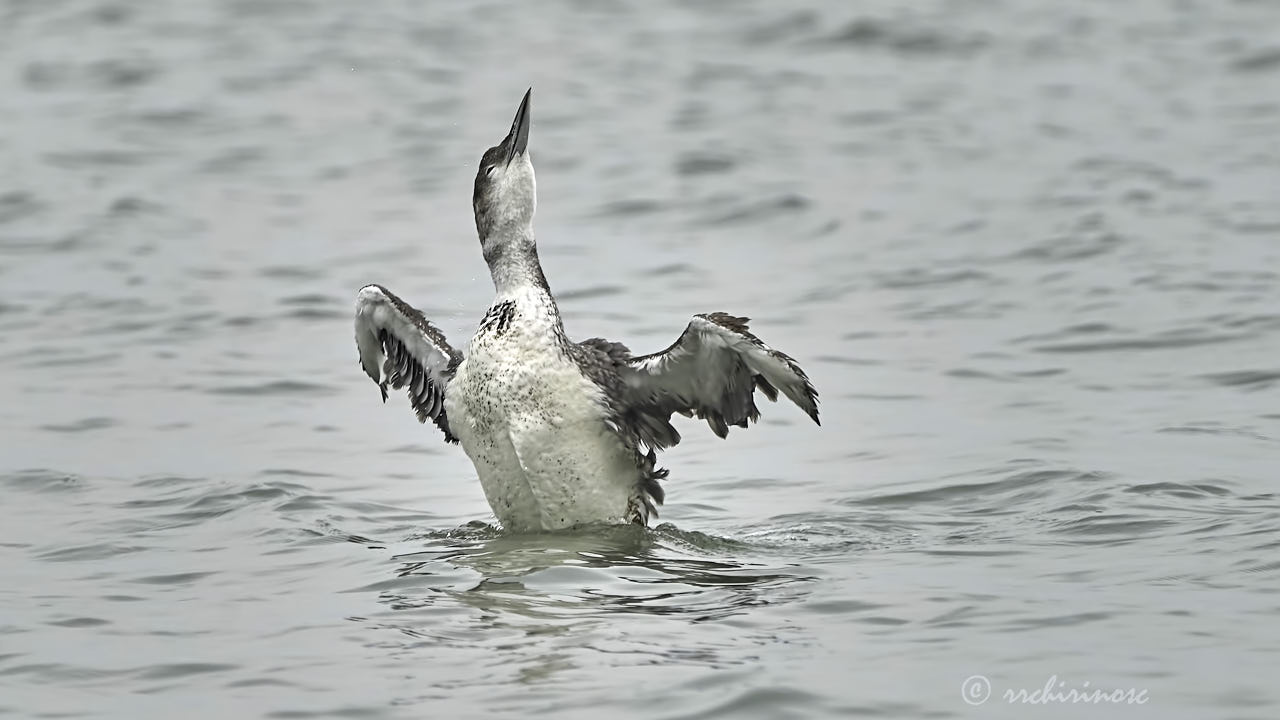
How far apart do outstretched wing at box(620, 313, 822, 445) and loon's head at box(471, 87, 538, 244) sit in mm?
912

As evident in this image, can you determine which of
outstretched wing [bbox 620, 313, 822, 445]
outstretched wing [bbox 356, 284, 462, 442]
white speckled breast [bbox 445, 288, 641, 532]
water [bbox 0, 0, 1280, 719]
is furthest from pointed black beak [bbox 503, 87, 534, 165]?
water [bbox 0, 0, 1280, 719]

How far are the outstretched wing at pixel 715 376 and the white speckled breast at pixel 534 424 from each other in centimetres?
27

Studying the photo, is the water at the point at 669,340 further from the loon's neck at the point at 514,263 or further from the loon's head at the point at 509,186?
the loon's head at the point at 509,186

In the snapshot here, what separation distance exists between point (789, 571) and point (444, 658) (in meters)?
1.85

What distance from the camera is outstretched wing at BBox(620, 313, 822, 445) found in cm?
820

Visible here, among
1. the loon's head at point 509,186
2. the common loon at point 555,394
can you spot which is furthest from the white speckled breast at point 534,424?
the loon's head at point 509,186

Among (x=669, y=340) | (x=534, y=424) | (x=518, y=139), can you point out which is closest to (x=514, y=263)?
(x=518, y=139)

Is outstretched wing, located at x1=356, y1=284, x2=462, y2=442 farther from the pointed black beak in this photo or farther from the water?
the pointed black beak

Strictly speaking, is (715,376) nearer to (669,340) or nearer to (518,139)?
(518,139)

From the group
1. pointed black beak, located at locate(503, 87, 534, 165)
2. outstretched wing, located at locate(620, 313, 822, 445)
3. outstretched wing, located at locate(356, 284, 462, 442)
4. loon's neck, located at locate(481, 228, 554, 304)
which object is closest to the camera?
outstretched wing, located at locate(620, 313, 822, 445)

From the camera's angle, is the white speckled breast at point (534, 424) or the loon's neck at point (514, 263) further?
the loon's neck at point (514, 263)

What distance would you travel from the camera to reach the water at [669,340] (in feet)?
22.9

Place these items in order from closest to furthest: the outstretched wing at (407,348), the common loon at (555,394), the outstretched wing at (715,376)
A: the outstretched wing at (715,376), the common loon at (555,394), the outstretched wing at (407,348)

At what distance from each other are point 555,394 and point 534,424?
0.56ft
